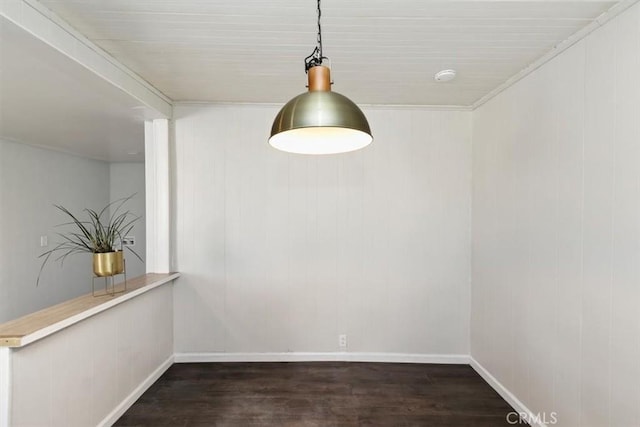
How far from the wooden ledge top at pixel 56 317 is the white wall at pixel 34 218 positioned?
2.23 meters

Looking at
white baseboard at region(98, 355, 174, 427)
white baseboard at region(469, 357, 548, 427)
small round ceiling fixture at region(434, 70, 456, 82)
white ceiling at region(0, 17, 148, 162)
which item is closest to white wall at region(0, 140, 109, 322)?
white ceiling at region(0, 17, 148, 162)

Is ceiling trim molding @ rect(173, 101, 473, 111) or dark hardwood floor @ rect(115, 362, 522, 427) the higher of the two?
ceiling trim molding @ rect(173, 101, 473, 111)

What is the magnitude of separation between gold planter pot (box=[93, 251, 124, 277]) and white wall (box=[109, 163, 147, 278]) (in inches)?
130

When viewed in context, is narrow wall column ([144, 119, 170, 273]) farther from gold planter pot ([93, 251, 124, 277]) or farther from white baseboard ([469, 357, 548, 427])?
white baseboard ([469, 357, 548, 427])

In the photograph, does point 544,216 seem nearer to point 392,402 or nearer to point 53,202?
point 392,402

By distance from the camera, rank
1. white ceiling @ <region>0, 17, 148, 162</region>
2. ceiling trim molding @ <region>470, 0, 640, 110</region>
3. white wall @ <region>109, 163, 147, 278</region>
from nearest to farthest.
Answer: ceiling trim molding @ <region>470, 0, 640, 110</region>
white ceiling @ <region>0, 17, 148, 162</region>
white wall @ <region>109, 163, 147, 278</region>

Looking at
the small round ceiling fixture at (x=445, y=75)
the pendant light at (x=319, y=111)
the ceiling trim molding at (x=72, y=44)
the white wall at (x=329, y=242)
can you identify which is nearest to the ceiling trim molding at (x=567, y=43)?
the small round ceiling fixture at (x=445, y=75)

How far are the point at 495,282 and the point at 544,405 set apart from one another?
873 mm

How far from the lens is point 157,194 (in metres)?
2.84

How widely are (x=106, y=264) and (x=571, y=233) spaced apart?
2871mm

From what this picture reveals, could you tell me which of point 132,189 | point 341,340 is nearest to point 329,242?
point 341,340

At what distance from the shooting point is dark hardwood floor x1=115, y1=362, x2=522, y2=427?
2127 millimetres

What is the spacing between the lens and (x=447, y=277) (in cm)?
294

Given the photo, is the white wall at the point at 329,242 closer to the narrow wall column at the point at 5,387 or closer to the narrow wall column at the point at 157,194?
the narrow wall column at the point at 157,194
